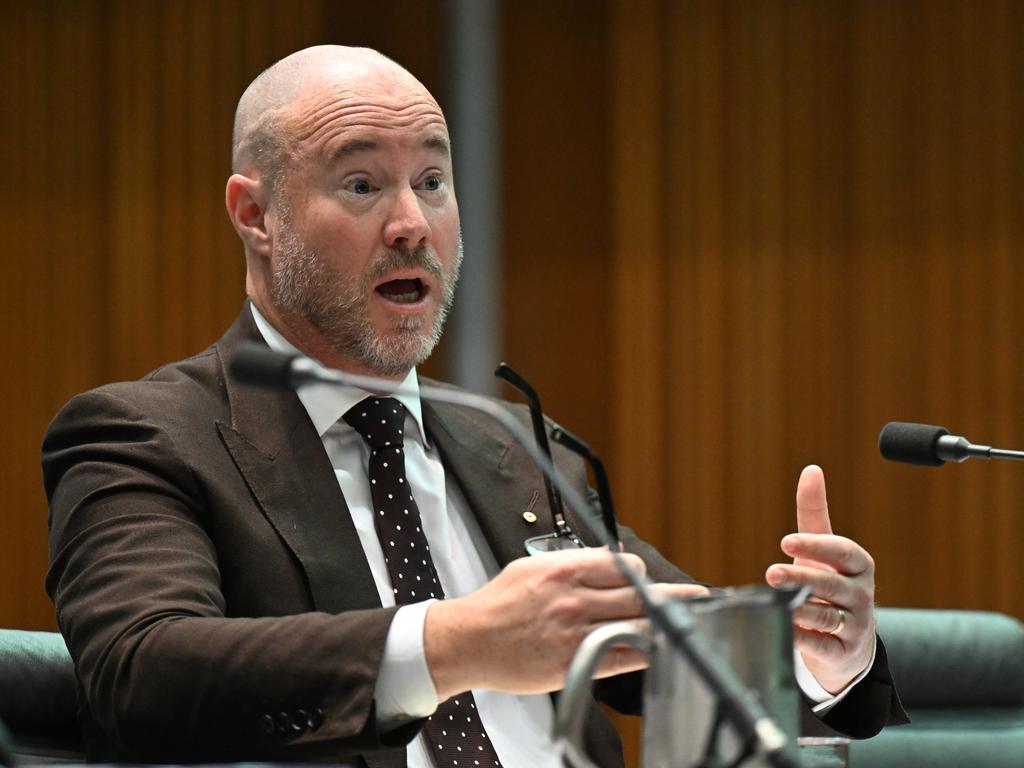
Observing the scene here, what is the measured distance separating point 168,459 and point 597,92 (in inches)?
92.1

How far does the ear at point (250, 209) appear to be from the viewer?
2.33 metres

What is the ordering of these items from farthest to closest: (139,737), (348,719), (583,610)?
1. (139,737)
2. (348,719)
3. (583,610)

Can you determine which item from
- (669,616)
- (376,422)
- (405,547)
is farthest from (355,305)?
(669,616)

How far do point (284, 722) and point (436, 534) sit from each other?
0.61 meters

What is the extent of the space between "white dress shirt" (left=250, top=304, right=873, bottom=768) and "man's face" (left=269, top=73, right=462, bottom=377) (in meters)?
0.09

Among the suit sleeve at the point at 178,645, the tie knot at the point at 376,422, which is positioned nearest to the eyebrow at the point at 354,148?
the tie knot at the point at 376,422

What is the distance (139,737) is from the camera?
1639mm

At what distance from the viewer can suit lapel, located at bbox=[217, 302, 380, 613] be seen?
76.1 inches

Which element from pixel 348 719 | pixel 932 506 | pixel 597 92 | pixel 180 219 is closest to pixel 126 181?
pixel 180 219

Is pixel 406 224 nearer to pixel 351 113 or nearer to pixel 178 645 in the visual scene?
pixel 351 113

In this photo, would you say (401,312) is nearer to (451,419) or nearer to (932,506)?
(451,419)

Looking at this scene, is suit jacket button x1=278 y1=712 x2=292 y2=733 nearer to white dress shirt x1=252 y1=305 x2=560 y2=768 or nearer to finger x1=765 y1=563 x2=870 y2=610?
white dress shirt x1=252 y1=305 x2=560 y2=768

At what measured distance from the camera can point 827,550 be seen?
174 centimetres

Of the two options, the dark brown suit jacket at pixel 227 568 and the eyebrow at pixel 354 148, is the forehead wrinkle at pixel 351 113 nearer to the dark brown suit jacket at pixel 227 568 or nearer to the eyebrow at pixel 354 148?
the eyebrow at pixel 354 148
